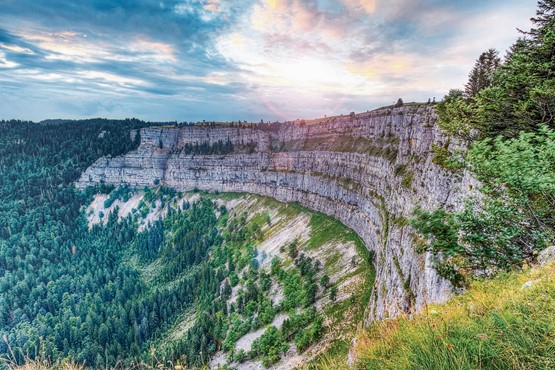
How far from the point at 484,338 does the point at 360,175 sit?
84735 millimetres

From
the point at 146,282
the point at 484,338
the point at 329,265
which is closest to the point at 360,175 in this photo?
the point at 329,265

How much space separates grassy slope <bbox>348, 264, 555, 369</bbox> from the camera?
16.9 feet

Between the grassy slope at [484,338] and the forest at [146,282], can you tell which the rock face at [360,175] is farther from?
the forest at [146,282]

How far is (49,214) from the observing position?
19038 centimetres

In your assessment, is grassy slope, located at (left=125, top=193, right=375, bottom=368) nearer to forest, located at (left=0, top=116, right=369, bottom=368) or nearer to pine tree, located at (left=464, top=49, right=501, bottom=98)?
forest, located at (left=0, top=116, right=369, bottom=368)

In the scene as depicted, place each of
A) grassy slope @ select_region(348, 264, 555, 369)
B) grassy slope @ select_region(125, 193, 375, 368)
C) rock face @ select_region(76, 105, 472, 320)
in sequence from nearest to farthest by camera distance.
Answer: grassy slope @ select_region(348, 264, 555, 369) < rock face @ select_region(76, 105, 472, 320) < grassy slope @ select_region(125, 193, 375, 368)

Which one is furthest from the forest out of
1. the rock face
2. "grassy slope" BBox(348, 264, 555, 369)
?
"grassy slope" BBox(348, 264, 555, 369)

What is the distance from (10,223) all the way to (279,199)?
161 metres

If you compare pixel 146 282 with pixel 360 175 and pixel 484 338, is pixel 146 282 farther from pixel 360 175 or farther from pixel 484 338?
pixel 484 338

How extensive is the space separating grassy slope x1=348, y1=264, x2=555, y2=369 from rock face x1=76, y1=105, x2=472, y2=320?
3406 mm

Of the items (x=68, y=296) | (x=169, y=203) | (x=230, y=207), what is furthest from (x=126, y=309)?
(x=169, y=203)

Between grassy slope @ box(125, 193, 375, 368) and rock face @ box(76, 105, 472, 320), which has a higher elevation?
rock face @ box(76, 105, 472, 320)

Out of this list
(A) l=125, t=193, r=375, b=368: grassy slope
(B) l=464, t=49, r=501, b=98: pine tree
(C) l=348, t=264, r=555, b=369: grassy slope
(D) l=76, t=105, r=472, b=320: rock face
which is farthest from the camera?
(B) l=464, t=49, r=501, b=98: pine tree

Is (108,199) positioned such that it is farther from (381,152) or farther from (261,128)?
(381,152)
